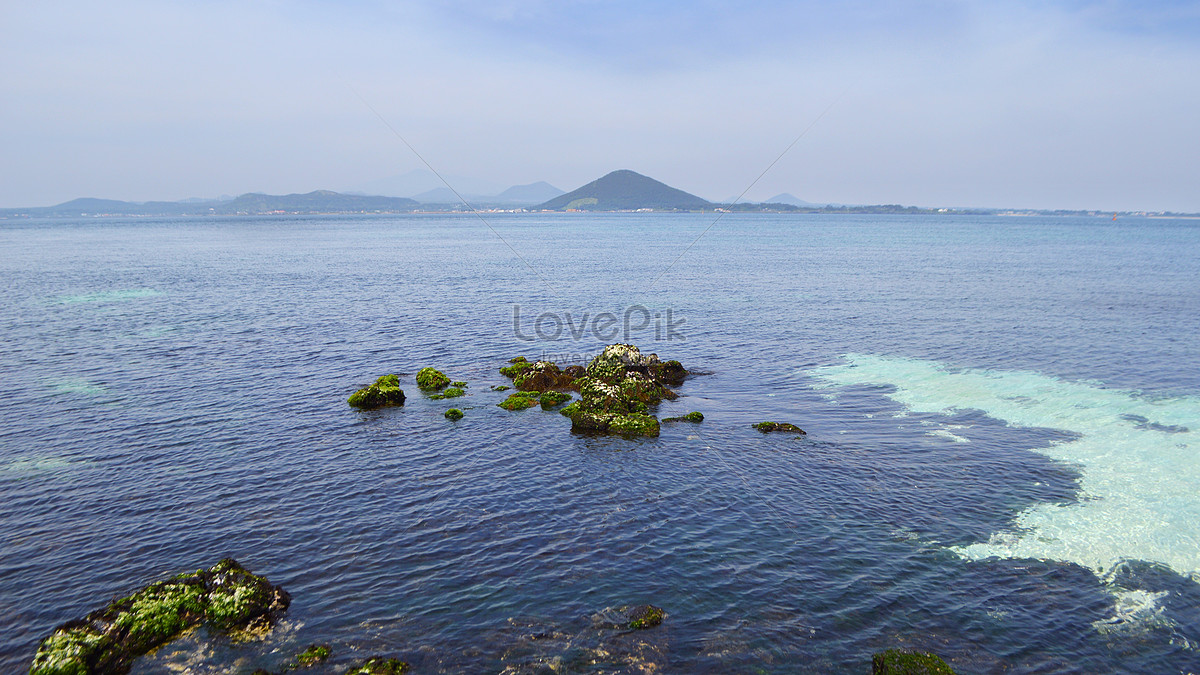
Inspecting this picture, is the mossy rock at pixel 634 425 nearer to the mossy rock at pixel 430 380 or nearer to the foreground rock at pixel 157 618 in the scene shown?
the mossy rock at pixel 430 380

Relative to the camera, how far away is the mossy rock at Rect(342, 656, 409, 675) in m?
17.7

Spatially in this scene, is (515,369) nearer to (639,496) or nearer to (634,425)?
(634,425)

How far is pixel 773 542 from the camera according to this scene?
83.0 ft

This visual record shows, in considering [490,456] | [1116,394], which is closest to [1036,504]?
[1116,394]

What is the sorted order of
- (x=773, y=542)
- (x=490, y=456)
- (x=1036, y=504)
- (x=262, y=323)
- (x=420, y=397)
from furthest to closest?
1. (x=262, y=323)
2. (x=420, y=397)
3. (x=490, y=456)
4. (x=1036, y=504)
5. (x=773, y=542)

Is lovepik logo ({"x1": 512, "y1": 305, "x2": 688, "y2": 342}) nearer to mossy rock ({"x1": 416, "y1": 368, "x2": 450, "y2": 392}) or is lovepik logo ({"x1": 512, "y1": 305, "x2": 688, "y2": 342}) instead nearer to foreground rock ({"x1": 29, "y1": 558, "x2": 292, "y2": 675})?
mossy rock ({"x1": 416, "y1": 368, "x2": 450, "y2": 392})

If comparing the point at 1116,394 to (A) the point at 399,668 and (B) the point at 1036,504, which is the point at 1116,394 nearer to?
(B) the point at 1036,504

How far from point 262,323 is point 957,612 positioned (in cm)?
6678

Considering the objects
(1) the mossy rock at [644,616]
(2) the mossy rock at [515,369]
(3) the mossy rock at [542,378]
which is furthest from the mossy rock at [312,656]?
(2) the mossy rock at [515,369]

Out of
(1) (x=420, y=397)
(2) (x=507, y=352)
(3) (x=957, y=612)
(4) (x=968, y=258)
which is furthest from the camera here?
(4) (x=968, y=258)

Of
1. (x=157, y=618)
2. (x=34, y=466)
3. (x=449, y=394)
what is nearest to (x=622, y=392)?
(x=449, y=394)

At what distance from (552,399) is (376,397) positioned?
11257mm

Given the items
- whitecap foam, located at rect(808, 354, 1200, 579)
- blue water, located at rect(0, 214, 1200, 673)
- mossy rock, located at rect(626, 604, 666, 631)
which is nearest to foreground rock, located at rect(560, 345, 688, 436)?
blue water, located at rect(0, 214, 1200, 673)

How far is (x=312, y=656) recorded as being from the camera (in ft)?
60.7
